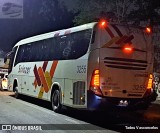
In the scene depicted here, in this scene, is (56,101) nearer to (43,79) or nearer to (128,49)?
(43,79)

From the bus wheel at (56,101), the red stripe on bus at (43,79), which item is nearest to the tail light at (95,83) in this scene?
the bus wheel at (56,101)

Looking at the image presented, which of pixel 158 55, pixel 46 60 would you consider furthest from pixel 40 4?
pixel 46 60

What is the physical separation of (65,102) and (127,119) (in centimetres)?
215

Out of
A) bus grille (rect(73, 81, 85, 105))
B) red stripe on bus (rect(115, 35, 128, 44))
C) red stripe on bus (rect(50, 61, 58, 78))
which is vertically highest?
red stripe on bus (rect(115, 35, 128, 44))

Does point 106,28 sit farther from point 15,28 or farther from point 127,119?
point 15,28

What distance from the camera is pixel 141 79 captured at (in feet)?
37.7

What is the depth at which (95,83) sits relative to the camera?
10.8 meters

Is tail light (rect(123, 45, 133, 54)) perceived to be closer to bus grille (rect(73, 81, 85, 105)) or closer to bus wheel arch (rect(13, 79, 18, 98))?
bus grille (rect(73, 81, 85, 105))

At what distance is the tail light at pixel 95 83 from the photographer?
10766mm

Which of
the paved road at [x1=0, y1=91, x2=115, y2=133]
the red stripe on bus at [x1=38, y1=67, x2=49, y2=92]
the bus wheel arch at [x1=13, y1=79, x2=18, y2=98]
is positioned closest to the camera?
the paved road at [x1=0, y1=91, x2=115, y2=133]

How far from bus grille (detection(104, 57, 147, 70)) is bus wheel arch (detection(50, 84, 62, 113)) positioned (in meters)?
2.74

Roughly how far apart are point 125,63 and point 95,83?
1.17 m

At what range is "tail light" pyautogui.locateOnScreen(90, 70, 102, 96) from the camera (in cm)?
1077

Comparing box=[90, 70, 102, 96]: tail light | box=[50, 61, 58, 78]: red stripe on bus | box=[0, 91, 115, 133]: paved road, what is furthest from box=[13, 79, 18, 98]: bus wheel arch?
box=[90, 70, 102, 96]: tail light
